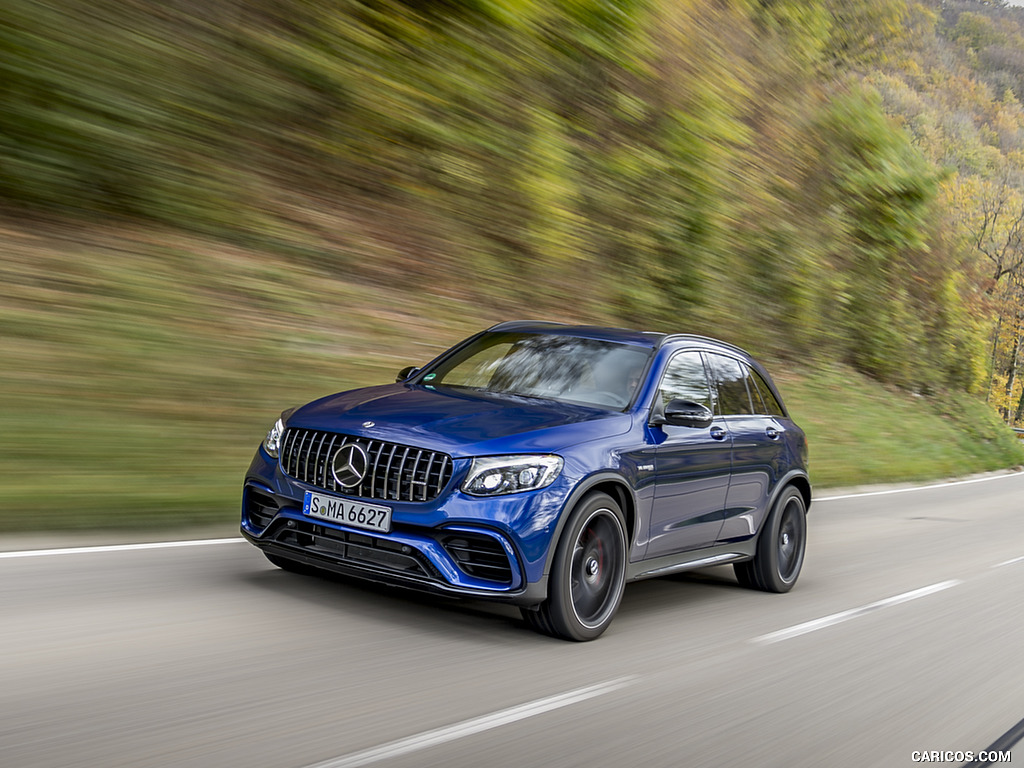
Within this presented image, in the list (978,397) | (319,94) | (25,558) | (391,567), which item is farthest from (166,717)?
(978,397)

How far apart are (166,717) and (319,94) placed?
10413 mm

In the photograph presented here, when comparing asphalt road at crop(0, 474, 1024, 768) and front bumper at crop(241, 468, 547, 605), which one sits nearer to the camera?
asphalt road at crop(0, 474, 1024, 768)

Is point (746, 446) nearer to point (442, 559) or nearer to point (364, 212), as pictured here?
point (442, 559)

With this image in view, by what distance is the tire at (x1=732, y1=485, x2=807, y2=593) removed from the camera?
767 centimetres

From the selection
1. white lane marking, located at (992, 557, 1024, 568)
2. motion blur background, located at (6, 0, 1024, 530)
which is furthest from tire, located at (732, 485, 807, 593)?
motion blur background, located at (6, 0, 1024, 530)

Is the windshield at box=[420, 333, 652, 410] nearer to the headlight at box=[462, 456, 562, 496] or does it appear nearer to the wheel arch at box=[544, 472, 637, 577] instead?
the wheel arch at box=[544, 472, 637, 577]

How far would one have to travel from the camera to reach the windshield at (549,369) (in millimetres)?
6324

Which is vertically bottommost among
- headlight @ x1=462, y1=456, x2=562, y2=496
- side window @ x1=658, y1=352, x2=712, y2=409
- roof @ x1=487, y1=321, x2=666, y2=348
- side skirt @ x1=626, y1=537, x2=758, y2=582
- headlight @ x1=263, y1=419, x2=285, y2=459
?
side skirt @ x1=626, y1=537, x2=758, y2=582

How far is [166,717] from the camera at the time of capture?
13.1ft

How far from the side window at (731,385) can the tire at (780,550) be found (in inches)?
29.9

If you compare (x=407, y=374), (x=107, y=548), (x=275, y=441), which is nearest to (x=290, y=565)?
(x=275, y=441)

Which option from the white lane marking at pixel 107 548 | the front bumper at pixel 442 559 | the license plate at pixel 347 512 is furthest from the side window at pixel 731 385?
→ the white lane marking at pixel 107 548

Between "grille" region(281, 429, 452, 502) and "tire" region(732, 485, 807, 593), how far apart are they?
3.19m

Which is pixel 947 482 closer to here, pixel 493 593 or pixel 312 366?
pixel 312 366
